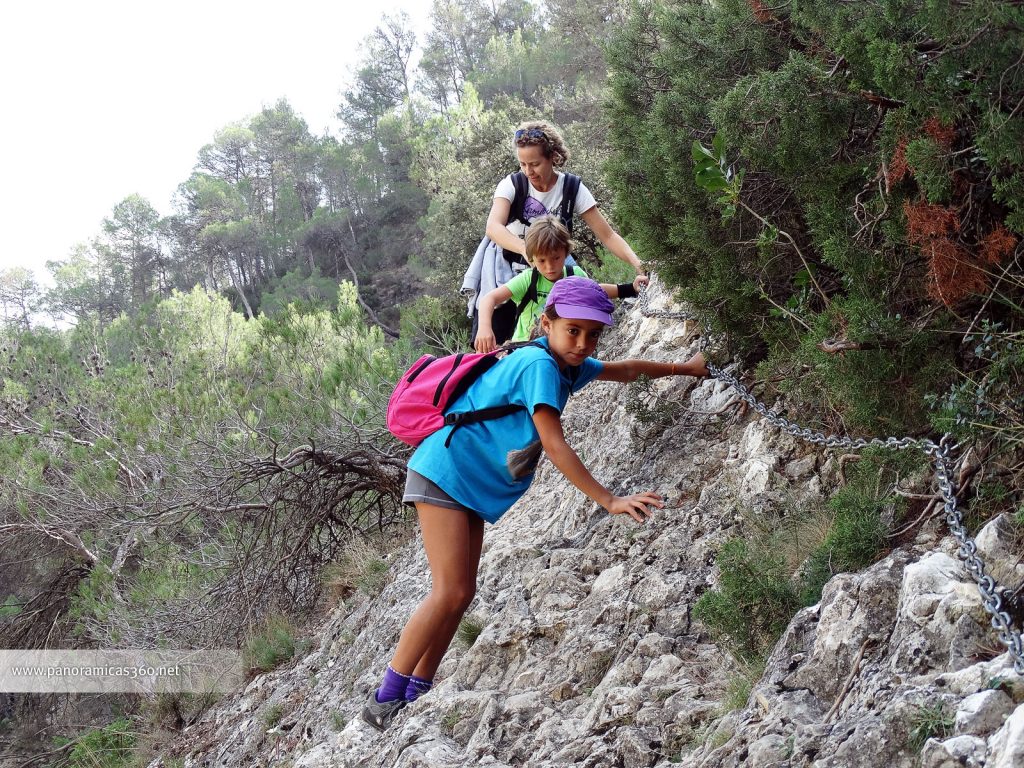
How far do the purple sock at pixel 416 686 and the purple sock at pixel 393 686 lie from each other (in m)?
0.02

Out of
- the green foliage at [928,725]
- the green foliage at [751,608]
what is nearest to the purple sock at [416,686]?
the green foliage at [751,608]

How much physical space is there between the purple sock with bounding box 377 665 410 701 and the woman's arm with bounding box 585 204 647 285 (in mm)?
2127

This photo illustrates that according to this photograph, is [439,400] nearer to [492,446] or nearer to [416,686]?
[492,446]

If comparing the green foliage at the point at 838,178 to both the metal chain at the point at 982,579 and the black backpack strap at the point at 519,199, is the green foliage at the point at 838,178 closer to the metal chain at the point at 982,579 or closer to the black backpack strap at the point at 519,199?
the metal chain at the point at 982,579

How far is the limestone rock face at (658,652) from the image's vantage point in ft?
7.04

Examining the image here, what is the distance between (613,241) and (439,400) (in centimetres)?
166

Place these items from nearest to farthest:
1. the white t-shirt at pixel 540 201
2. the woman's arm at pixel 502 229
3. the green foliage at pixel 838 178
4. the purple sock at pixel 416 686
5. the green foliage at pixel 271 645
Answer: the green foliage at pixel 838 178 < the purple sock at pixel 416 686 < the woman's arm at pixel 502 229 < the white t-shirt at pixel 540 201 < the green foliage at pixel 271 645

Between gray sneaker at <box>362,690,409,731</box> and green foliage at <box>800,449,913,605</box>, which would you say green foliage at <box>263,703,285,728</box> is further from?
green foliage at <box>800,449,913,605</box>

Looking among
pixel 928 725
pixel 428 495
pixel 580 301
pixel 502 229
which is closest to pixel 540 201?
pixel 502 229

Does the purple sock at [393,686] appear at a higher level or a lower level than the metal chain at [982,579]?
lower

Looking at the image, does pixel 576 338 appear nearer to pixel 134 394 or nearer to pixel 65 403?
pixel 134 394

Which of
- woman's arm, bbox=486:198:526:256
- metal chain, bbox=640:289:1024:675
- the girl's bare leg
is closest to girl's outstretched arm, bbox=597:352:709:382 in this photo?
woman's arm, bbox=486:198:526:256

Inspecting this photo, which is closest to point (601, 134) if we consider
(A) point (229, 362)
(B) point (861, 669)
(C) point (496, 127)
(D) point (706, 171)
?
(C) point (496, 127)

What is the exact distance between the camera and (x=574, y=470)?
3314 millimetres
